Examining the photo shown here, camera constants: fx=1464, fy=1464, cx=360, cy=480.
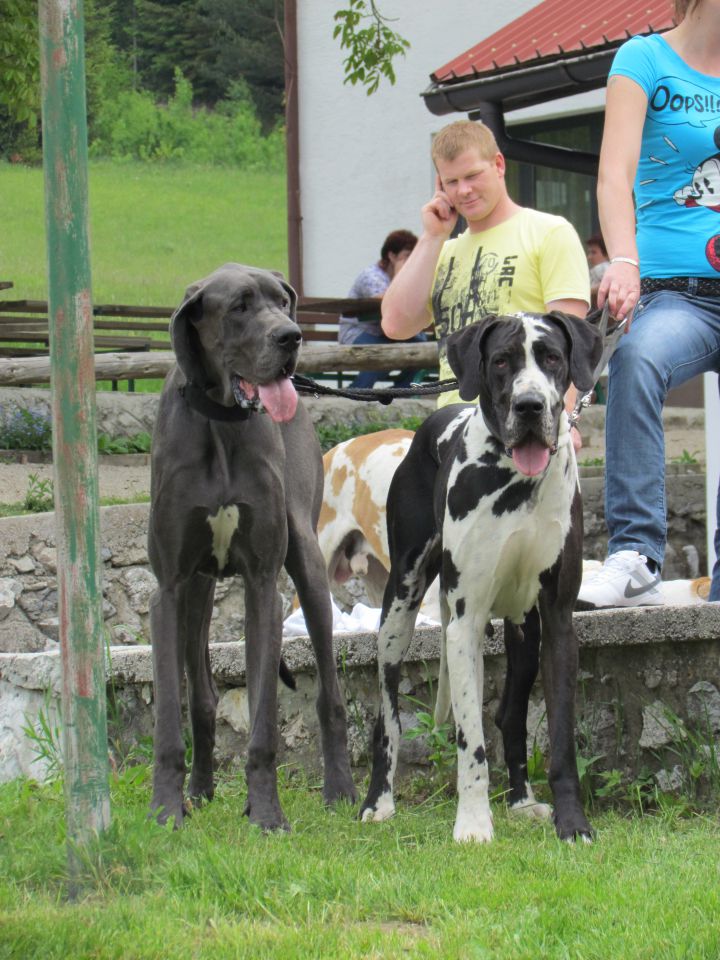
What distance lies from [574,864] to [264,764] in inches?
39.6

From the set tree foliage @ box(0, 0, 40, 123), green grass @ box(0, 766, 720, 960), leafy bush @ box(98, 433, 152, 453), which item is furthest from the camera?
leafy bush @ box(98, 433, 152, 453)

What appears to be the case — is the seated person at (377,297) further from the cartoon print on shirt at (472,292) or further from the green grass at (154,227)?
the green grass at (154,227)

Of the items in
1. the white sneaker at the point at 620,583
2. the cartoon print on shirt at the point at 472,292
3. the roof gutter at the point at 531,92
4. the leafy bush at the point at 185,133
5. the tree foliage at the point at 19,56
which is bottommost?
the white sneaker at the point at 620,583

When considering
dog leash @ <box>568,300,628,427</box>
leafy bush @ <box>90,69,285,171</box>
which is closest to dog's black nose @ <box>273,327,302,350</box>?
dog leash @ <box>568,300,628,427</box>

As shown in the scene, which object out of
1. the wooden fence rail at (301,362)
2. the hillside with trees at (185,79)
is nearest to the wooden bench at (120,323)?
the wooden fence rail at (301,362)

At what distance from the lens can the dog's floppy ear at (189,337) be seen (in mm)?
4312

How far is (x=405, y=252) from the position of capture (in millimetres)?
13430

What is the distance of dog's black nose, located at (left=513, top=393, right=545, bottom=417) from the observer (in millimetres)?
4098

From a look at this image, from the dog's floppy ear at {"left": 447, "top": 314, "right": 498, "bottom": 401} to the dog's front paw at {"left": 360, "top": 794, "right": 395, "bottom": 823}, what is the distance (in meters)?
1.33

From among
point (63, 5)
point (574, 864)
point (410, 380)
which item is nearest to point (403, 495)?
point (574, 864)

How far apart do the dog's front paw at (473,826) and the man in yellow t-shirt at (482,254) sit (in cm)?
133

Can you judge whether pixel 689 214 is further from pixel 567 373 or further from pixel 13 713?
pixel 13 713

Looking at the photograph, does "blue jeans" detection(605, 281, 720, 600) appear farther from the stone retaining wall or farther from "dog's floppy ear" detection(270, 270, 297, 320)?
"dog's floppy ear" detection(270, 270, 297, 320)

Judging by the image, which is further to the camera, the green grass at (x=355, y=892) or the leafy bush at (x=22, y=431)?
the leafy bush at (x=22, y=431)
